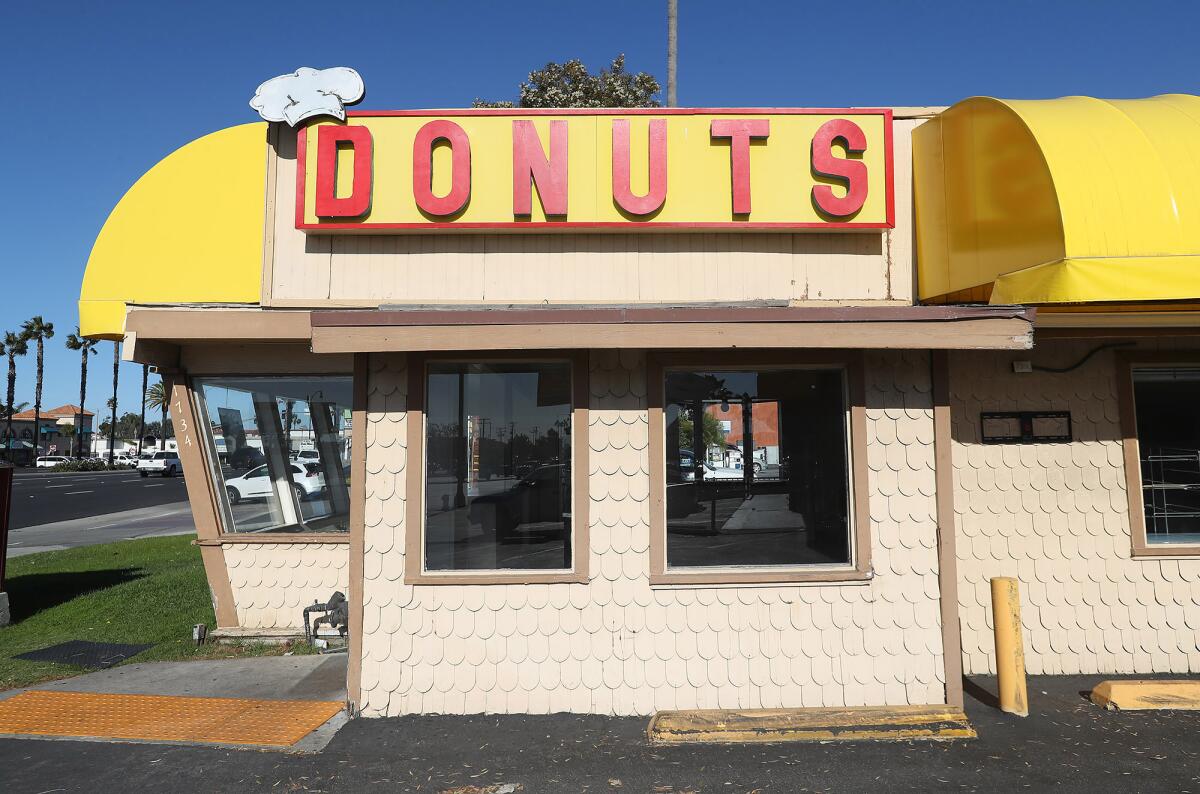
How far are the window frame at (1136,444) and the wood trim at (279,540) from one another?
24.4 ft

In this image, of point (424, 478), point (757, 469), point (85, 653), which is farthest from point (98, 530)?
point (757, 469)

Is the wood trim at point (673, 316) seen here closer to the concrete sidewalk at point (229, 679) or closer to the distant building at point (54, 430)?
the concrete sidewalk at point (229, 679)

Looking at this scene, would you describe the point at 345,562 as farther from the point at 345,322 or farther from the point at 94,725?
the point at 345,322

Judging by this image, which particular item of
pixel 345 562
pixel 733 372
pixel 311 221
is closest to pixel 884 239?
pixel 733 372

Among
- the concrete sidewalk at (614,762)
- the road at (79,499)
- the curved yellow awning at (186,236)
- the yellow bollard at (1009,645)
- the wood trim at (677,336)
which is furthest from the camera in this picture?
the road at (79,499)

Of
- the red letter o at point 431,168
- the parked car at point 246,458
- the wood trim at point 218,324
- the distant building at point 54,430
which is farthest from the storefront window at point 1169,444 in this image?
the distant building at point 54,430

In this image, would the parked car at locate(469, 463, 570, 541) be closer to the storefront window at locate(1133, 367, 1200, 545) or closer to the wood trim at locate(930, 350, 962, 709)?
the wood trim at locate(930, 350, 962, 709)

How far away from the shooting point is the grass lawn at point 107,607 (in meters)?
7.66

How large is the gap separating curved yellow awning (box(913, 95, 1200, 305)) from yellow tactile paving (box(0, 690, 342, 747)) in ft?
19.3

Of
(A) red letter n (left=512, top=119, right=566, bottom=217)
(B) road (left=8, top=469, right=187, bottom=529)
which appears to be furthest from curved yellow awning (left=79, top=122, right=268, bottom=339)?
(B) road (left=8, top=469, right=187, bottom=529)

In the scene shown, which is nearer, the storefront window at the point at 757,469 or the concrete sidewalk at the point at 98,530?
the storefront window at the point at 757,469

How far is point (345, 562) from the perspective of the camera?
26.4 feet

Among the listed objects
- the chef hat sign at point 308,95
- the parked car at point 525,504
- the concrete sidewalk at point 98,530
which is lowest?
the concrete sidewalk at point 98,530

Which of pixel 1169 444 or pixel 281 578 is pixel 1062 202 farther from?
pixel 281 578
